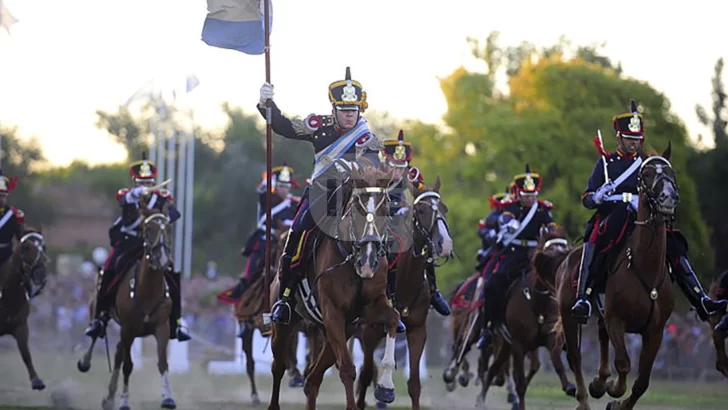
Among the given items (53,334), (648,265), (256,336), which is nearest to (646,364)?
(648,265)

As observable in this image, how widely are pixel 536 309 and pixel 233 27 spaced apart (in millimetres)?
6286

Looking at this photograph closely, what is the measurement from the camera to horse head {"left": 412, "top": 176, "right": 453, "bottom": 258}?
1596 centimetres

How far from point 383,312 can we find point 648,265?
3.34 m

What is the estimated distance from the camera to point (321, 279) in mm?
13906

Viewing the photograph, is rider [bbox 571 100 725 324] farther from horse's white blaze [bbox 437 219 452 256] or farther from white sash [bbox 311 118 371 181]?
white sash [bbox 311 118 371 181]

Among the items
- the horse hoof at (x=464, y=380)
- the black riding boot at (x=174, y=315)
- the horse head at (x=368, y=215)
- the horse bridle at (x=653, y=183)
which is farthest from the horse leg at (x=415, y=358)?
the horse hoof at (x=464, y=380)

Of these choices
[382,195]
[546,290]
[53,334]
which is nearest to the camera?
[382,195]

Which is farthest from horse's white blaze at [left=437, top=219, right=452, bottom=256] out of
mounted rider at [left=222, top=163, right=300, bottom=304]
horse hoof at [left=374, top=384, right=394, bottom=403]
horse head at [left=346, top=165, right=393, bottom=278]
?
mounted rider at [left=222, top=163, right=300, bottom=304]

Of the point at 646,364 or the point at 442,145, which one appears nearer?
the point at 646,364

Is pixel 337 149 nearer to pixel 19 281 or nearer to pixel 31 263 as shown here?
pixel 31 263

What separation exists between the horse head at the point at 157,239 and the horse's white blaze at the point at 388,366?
6.57 meters

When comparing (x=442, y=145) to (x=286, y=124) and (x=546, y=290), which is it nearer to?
(x=546, y=290)

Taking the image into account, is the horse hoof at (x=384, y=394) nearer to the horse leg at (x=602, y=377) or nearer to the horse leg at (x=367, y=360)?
the horse leg at (x=602, y=377)

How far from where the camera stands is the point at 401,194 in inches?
632
